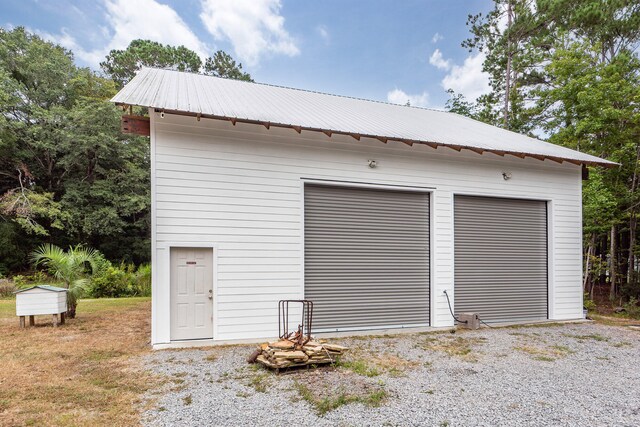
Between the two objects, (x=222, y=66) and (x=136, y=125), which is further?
(x=222, y=66)

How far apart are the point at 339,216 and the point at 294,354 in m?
3.25

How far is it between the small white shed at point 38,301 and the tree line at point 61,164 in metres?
Answer: 12.0

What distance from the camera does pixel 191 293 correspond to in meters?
6.31

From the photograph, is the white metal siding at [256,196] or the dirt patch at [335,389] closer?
the dirt patch at [335,389]

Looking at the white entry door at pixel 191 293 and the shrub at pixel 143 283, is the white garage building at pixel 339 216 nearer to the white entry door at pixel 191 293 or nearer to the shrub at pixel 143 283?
the white entry door at pixel 191 293

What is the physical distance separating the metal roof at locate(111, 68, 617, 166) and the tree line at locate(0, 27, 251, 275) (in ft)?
38.9

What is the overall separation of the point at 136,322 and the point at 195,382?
4664 mm

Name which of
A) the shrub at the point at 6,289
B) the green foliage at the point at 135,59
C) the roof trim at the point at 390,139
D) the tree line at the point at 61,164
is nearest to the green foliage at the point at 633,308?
the roof trim at the point at 390,139

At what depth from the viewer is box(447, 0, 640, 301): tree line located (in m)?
12.0

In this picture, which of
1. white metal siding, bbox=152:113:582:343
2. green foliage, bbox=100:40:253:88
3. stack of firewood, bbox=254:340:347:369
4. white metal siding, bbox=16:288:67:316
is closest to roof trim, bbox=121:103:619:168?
white metal siding, bbox=152:113:582:343

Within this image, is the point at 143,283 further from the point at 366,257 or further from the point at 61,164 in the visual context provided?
the point at 366,257

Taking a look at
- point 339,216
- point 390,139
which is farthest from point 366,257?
point 390,139

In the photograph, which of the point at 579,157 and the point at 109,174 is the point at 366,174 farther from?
the point at 109,174

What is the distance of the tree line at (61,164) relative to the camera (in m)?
17.6
